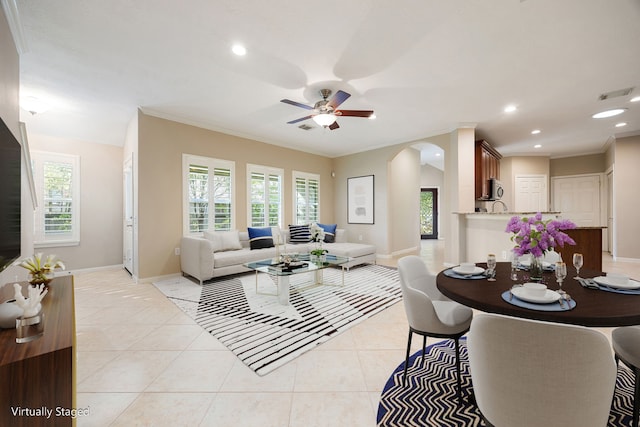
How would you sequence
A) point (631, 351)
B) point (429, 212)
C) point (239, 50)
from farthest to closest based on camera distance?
point (429, 212) < point (239, 50) < point (631, 351)

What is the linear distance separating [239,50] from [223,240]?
322 centimetres

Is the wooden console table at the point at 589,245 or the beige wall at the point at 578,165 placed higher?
the beige wall at the point at 578,165

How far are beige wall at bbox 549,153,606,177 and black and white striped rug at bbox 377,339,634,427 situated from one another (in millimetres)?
8032

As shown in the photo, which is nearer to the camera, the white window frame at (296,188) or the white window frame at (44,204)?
the white window frame at (44,204)

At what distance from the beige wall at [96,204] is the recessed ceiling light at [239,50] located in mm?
4512

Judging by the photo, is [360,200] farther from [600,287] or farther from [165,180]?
[600,287]

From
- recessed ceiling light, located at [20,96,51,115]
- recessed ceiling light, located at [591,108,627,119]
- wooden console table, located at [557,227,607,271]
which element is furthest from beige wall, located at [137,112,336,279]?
recessed ceiling light, located at [591,108,627,119]

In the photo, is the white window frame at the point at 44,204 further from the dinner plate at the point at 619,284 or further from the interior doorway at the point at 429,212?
the interior doorway at the point at 429,212

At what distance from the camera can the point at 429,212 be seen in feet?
37.7

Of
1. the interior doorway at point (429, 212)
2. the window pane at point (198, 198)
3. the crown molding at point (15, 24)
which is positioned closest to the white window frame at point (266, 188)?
the window pane at point (198, 198)

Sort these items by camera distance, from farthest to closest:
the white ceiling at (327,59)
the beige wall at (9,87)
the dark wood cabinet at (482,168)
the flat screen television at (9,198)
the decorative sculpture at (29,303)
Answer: the dark wood cabinet at (482,168) → the white ceiling at (327,59) → the beige wall at (9,87) → the flat screen television at (9,198) → the decorative sculpture at (29,303)

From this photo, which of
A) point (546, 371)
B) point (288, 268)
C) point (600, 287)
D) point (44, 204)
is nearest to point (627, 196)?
point (600, 287)

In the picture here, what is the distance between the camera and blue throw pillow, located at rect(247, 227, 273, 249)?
5117 mm

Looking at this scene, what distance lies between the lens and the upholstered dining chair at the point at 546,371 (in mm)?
842
